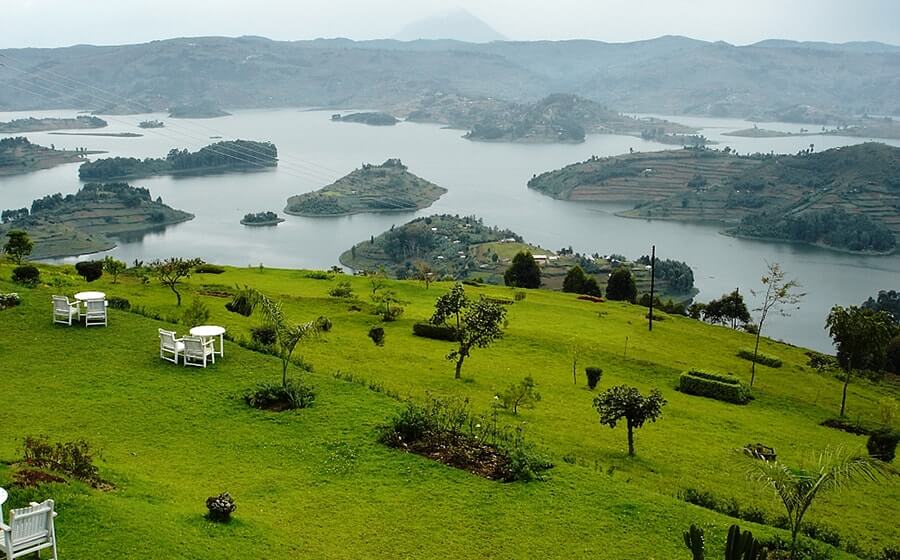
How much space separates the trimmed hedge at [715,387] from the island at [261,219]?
14573cm

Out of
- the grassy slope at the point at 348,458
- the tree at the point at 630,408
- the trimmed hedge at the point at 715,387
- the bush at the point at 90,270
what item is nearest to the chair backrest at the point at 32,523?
the grassy slope at the point at 348,458

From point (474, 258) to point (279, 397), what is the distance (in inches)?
4365

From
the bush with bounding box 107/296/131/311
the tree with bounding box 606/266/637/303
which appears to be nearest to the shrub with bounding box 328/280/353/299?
the bush with bounding box 107/296/131/311

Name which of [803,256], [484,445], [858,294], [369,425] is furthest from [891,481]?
[803,256]

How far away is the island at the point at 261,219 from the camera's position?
162500 millimetres

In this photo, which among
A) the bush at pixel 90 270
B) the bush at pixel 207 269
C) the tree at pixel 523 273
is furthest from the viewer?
the tree at pixel 523 273

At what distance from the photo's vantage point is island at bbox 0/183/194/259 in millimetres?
130000

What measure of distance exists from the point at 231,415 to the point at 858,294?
13186 centimetres

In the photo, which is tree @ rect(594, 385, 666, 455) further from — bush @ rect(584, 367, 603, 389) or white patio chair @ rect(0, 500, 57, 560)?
white patio chair @ rect(0, 500, 57, 560)

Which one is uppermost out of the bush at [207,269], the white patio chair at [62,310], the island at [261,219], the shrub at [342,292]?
the white patio chair at [62,310]

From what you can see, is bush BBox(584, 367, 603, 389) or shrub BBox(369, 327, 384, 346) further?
shrub BBox(369, 327, 384, 346)

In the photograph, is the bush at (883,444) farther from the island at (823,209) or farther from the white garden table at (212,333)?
the island at (823,209)

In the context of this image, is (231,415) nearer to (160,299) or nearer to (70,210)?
(160,299)

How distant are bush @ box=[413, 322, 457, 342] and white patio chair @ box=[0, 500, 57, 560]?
62.7ft
